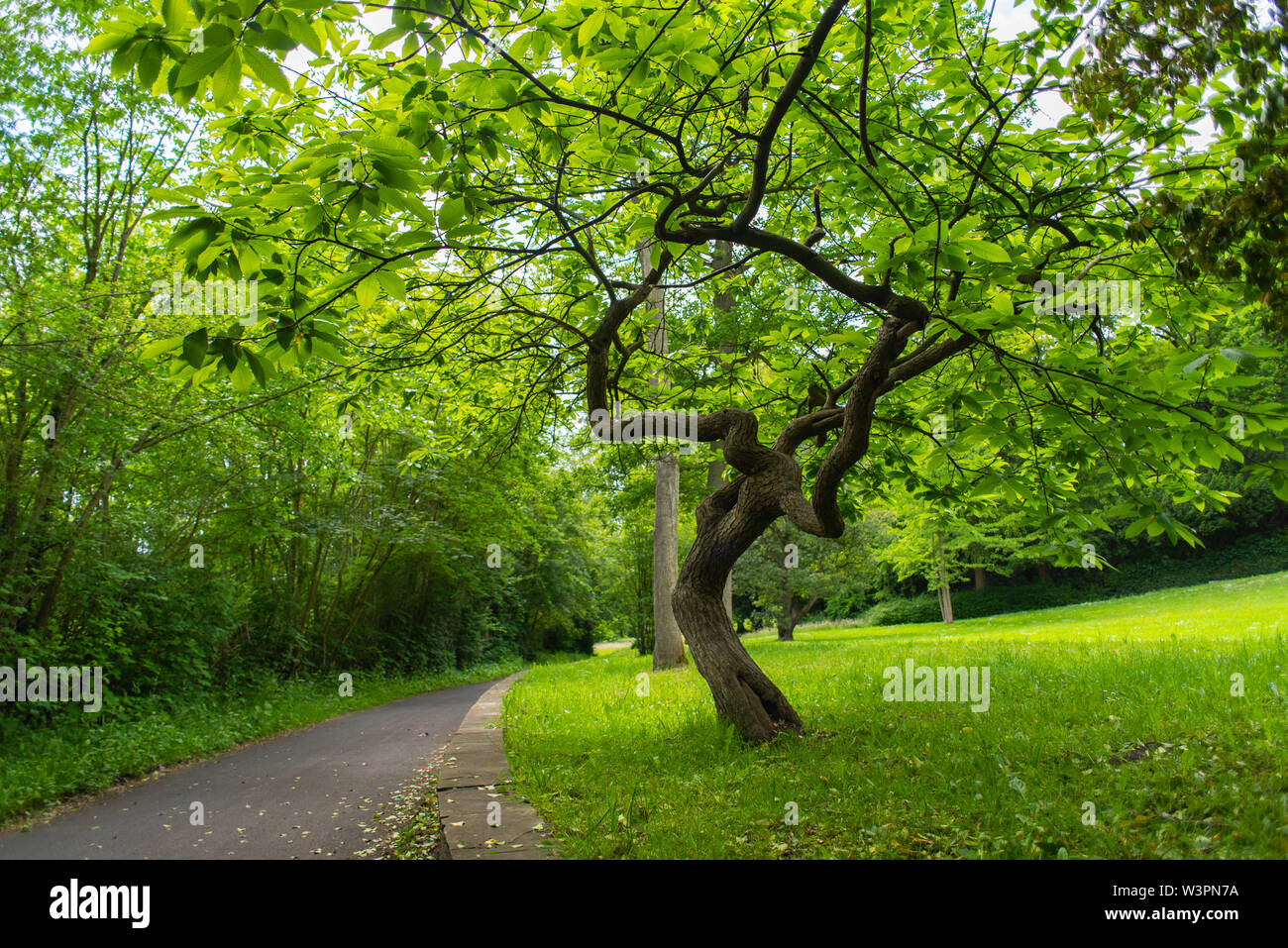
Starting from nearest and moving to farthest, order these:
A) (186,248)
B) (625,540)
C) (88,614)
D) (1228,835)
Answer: (186,248) → (1228,835) → (88,614) → (625,540)

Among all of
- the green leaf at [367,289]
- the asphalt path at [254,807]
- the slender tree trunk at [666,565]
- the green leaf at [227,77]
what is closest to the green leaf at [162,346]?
the green leaf at [367,289]

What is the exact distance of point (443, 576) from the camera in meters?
18.7

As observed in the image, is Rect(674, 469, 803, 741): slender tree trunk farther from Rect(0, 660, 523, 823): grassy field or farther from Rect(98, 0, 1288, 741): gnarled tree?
Rect(0, 660, 523, 823): grassy field

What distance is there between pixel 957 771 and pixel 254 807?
17.7 feet

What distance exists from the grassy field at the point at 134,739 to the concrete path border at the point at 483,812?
3431 mm

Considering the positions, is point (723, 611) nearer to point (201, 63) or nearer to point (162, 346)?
point (162, 346)

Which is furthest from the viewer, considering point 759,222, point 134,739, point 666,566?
point 666,566

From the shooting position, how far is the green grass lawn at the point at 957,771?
3.43 metres

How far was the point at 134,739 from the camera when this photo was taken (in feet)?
24.8

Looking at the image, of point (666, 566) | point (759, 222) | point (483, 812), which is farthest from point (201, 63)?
point (666, 566)

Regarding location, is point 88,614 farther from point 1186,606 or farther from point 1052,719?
point 1186,606

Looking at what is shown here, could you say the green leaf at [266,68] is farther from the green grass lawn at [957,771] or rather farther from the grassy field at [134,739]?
the grassy field at [134,739]
